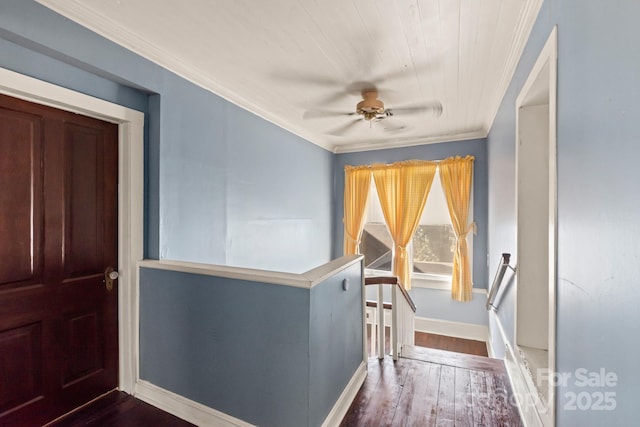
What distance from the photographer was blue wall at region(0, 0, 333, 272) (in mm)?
1561

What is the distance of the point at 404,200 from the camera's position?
4.34m

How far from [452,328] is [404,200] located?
78.0 inches

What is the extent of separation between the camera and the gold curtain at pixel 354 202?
15.3ft

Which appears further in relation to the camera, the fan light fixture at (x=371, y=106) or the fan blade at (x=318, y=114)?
the fan blade at (x=318, y=114)

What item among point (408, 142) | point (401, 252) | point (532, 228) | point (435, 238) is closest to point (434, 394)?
point (532, 228)

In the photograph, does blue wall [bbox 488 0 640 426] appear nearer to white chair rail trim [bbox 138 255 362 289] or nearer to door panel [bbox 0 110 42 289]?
white chair rail trim [bbox 138 255 362 289]

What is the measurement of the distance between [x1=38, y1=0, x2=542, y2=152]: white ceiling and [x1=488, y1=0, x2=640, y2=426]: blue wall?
634 millimetres

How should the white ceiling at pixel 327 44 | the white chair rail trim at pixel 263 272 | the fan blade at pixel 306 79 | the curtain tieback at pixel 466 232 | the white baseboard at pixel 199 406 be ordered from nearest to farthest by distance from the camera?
the white chair rail trim at pixel 263 272, the white ceiling at pixel 327 44, the white baseboard at pixel 199 406, the fan blade at pixel 306 79, the curtain tieback at pixel 466 232

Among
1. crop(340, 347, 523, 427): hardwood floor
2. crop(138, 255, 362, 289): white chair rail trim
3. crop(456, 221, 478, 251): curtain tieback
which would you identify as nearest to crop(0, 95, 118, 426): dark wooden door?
crop(138, 255, 362, 289): white chair rail trim

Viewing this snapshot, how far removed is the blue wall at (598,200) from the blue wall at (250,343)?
106cm

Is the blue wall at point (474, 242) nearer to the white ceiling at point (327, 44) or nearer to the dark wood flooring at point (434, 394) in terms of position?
the white ceiling at point (327, 44)

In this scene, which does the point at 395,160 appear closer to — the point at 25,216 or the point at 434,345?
the point at 434,345

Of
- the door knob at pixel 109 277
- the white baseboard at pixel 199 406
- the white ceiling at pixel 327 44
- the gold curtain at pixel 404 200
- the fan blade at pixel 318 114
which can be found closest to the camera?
the white ceiling at pixel 327 44

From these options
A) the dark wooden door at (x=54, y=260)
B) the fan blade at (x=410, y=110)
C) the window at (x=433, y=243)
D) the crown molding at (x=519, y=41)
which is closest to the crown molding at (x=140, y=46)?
the dark wooden door at (x=54, y=260)
